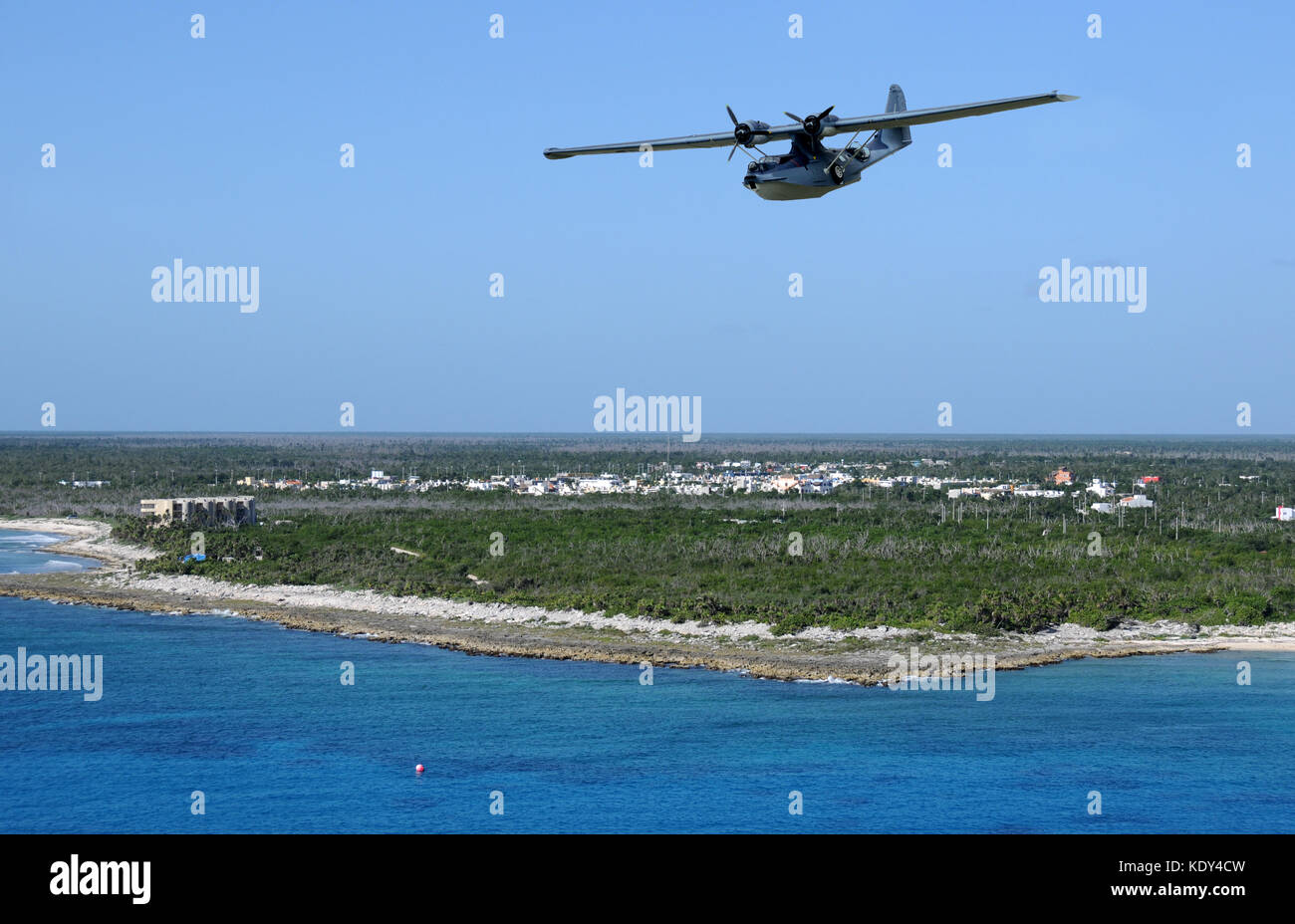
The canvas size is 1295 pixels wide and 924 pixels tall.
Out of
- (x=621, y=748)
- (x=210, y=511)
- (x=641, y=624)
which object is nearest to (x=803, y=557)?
(x=641, y=624)

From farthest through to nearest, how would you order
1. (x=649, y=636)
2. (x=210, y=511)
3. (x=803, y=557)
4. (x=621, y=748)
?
(x=210, y=511)
(x=803, y=557)
(x=649, y=636)
(x=621, y=748)

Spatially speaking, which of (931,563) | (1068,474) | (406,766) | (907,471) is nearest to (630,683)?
(406,766)

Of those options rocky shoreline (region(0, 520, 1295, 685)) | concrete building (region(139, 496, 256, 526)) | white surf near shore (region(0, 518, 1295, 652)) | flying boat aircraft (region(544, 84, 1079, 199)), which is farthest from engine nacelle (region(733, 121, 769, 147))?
concrete building (region(139, 496, 256, 526))

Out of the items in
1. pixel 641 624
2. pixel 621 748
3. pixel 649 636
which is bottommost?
pixel 621 748

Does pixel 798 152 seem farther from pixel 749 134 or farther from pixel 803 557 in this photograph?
pixel 803 557

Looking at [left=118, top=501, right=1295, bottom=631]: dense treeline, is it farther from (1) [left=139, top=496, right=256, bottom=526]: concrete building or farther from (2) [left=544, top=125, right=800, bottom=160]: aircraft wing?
(2) [left=544, top=125, right=800, bottom=160]: aircraft wing
